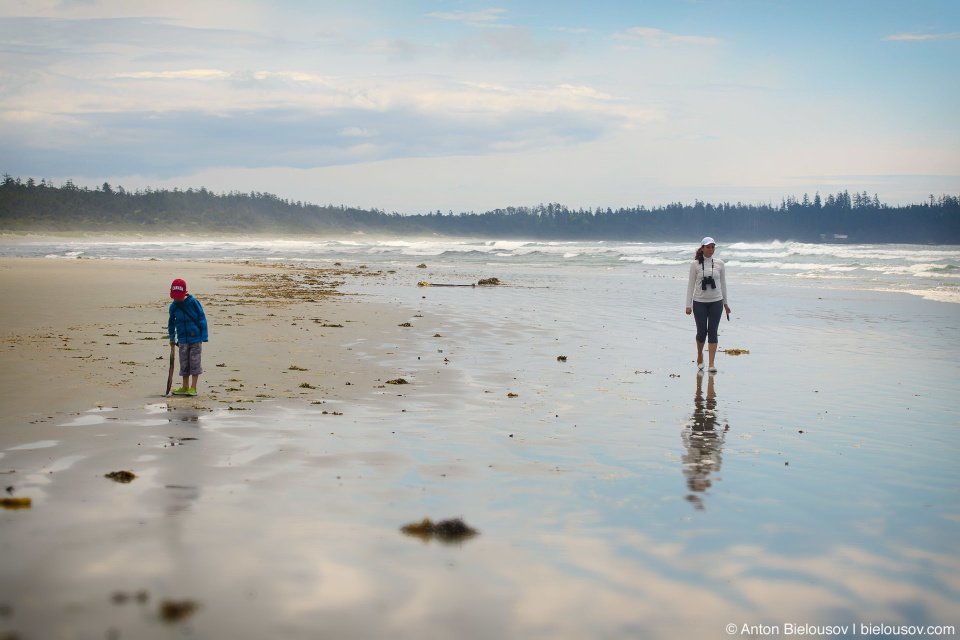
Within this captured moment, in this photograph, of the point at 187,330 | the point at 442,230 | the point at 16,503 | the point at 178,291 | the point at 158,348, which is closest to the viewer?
the point at 16,503

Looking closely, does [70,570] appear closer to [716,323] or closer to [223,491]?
[223,491]

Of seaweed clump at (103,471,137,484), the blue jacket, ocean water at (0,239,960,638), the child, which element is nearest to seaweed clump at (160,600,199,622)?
ocean water at (0,239,960,638)

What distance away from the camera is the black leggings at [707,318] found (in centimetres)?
984

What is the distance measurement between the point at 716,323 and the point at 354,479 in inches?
268

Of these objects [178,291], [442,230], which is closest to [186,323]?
[178,291]

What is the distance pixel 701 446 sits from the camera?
564 cm

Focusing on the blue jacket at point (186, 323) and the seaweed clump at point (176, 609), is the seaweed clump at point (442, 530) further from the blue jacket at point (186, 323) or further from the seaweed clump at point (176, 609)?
the blue jacket at point (186, 323)

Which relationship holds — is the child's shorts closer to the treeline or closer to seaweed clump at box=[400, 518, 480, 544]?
seaweed clump at box=[400, 518, 480, 544]

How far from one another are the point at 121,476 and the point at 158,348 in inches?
224

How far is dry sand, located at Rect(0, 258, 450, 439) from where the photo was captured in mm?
6953

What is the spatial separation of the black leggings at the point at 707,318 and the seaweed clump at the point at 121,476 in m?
7.55

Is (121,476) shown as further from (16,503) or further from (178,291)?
(178,291)

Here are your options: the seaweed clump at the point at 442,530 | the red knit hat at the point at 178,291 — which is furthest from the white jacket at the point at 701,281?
the seaweed clump at the point at 442,530

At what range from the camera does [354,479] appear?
4574 mm
